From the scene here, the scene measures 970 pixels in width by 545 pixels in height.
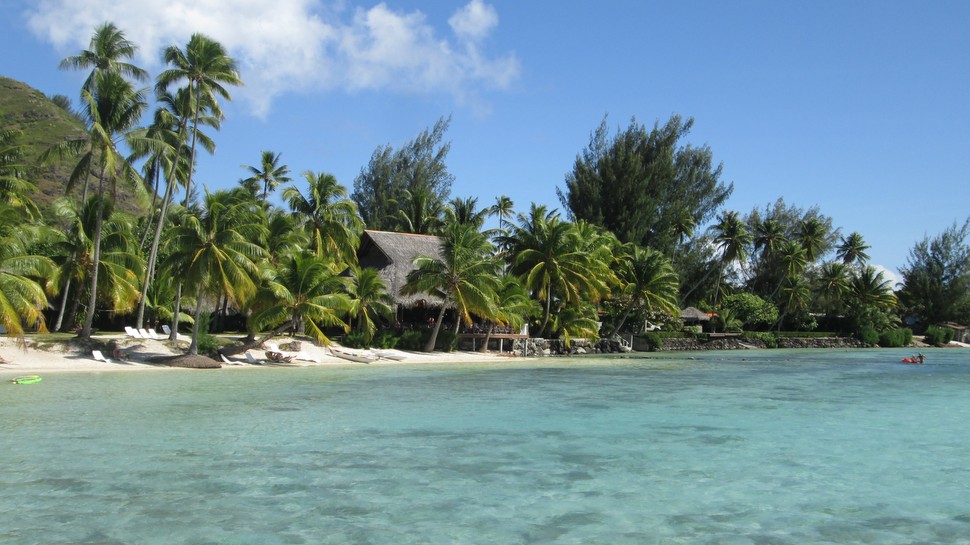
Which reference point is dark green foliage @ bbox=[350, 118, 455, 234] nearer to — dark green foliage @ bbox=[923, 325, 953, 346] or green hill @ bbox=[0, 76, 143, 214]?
green hill @ bbox=[0, 76, 143, 214]

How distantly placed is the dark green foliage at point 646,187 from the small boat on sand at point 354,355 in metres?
24.6

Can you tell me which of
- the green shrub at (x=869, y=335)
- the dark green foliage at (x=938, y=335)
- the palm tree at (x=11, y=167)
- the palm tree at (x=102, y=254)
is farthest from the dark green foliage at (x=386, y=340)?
the dark green foliage at (x=938, y=335)

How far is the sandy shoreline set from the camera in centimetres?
2006

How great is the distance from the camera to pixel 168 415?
42.5ft

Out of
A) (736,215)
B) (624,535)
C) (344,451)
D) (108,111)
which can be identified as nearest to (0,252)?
(108,111)

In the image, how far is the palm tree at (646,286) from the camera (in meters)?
38.1

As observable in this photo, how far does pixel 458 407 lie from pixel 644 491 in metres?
7.16

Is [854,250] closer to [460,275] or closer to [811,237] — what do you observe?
[811,237]

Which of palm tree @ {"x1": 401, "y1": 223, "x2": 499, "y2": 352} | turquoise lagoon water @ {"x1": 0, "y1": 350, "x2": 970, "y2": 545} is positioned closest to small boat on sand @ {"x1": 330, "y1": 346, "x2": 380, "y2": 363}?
palm tree @ {"x1": 401, "y1": 223, "x2": 499, "y2": 352}

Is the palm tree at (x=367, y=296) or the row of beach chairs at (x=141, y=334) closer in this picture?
the row of beach chairs at (x=141, y=334)

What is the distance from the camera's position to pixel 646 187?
49406 mm

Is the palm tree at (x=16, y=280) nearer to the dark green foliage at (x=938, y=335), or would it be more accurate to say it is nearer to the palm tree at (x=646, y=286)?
the palm tree at (x=646, y=286)

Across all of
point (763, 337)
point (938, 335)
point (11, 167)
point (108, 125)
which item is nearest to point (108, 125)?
point (108, 125)

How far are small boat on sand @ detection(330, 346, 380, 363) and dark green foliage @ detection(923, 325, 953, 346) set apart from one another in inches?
1815
